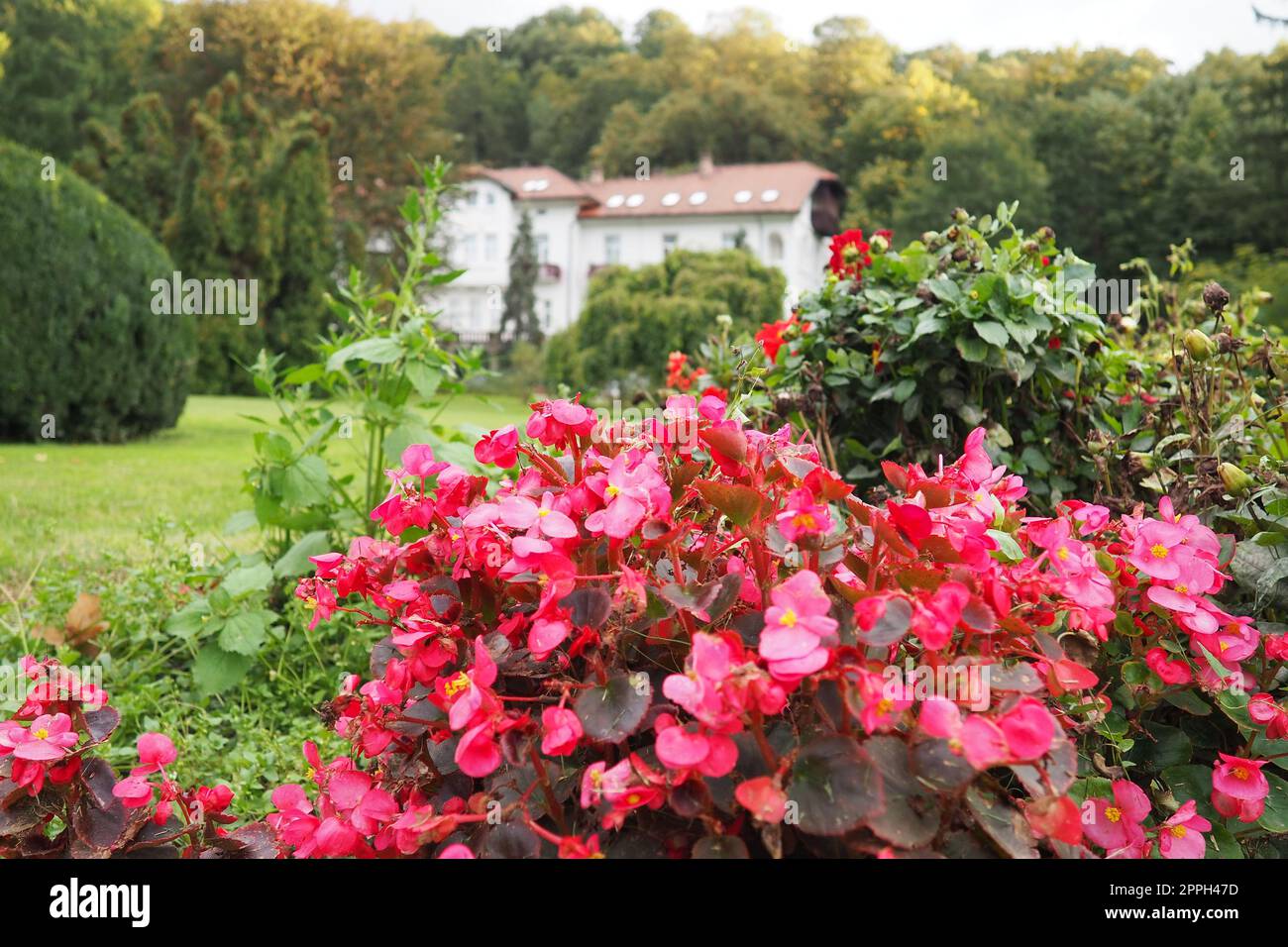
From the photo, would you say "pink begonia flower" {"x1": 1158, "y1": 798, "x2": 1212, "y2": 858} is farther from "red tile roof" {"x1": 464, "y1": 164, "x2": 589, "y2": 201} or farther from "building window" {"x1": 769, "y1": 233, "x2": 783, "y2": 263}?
"red tile roof" {"x1": 464, "y1": 164, "x2": 589, "y2": 201}

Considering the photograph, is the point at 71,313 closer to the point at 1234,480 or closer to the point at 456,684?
the point at 456,684

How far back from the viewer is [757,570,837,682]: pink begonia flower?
763 mm

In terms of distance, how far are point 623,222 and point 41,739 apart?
33.3m

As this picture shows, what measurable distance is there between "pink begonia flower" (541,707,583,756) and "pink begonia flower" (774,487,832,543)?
25 centimetres

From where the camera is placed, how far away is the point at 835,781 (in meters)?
0.77

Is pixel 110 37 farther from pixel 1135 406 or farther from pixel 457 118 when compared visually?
pixel 1135 406

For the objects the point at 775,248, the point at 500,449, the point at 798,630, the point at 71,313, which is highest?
the point at 775,248

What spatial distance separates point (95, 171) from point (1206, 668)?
1930cm

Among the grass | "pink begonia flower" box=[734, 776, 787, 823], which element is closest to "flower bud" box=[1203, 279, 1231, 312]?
"pink begonia flower" box=[734, 776, 787, 823]

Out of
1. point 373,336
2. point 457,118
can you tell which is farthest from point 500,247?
point 373,336

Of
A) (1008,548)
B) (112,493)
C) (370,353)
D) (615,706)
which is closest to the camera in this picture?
(615,706)

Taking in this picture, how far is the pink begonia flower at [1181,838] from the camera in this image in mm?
1094

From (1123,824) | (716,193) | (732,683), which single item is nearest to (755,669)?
(732,683)

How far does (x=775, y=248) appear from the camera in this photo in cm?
3131
